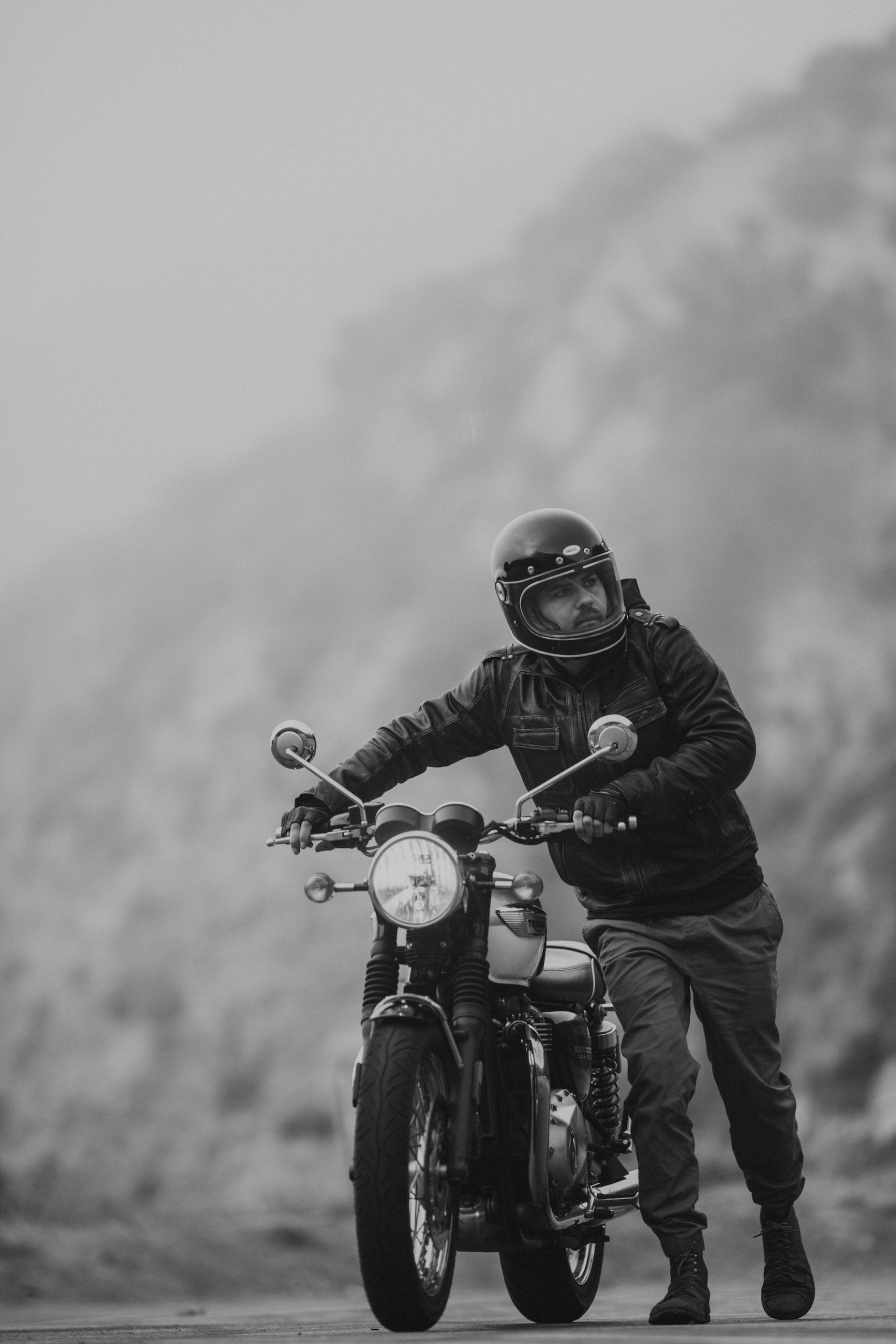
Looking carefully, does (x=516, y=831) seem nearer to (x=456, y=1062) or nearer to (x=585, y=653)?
(x=456, y=1062)

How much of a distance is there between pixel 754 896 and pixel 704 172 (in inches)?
963

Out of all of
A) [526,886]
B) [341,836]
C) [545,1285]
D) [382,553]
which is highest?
[382,553]

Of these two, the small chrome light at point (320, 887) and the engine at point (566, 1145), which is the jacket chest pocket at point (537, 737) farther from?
the engine at point (566, 1145)

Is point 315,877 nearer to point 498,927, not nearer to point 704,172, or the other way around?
point 498,927

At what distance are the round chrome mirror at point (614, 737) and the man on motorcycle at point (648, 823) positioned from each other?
509 millimetres

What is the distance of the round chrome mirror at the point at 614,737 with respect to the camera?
3539 mm

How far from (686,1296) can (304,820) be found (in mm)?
1436

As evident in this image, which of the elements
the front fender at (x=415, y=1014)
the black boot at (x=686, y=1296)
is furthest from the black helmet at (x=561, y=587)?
the black boot at (x=686, y=1296)

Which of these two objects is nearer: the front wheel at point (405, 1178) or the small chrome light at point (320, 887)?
the front wheel at point (405, 1178)

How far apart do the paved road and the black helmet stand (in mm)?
1648

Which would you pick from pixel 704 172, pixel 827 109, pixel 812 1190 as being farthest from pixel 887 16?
pixel 812 1190

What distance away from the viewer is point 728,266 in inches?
989

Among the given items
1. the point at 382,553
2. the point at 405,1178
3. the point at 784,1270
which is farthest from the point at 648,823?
the point at 382,553

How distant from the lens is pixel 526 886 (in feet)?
12.3
